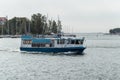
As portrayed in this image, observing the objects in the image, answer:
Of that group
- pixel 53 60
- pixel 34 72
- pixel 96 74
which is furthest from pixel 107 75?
pixel 53 60

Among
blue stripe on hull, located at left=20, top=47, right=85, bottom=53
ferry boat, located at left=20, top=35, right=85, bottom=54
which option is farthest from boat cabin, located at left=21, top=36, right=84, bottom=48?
blue stripe on hull, located at left=20, top=47, right=85, bottom=53

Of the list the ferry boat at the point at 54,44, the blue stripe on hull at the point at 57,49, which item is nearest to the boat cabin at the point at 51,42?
the ferry boat at the point at 54,44

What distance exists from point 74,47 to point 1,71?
137 ft

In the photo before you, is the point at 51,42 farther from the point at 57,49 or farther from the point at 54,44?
the point at 57,49

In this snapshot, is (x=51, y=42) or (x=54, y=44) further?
(x=51, y=42)

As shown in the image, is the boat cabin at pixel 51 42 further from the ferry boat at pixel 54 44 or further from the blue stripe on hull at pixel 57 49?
the blue stripe on hull at pixel 57 49

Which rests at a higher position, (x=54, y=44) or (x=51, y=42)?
(x=51, y=42)

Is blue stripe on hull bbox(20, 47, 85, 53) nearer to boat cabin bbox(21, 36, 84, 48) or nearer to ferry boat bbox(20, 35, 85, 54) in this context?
ferry boat bbox(20, 35, 85, 54)

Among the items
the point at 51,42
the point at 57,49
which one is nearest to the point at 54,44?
the point at 51,42

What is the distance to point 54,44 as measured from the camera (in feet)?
389

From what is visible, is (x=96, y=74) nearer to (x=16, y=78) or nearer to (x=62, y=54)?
(x=16, y=78)

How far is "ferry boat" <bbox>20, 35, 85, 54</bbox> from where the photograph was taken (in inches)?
4579

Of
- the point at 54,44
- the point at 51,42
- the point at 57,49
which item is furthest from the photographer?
the point at 51,42

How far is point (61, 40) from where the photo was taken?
118438 mm
